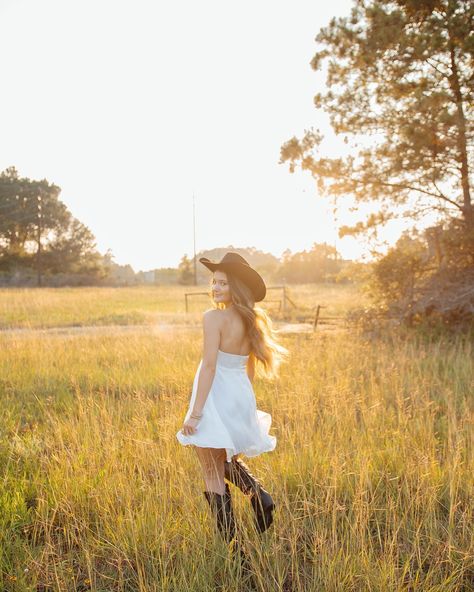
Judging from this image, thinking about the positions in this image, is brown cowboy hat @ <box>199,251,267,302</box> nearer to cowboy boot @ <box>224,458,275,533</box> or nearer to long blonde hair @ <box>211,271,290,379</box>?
long blonde hair @ <box>211,271,290,379</box>

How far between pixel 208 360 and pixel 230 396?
272 millimetres

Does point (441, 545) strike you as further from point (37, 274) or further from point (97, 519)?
point (37, 274)

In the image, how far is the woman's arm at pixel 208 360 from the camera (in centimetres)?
267

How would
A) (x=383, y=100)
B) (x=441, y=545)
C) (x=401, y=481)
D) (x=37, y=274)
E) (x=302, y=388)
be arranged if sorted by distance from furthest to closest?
(x=37, y=274)
(x=383, y=100)
(x=302, y=388)
(x=401, y=481)
(x=441, y=545)

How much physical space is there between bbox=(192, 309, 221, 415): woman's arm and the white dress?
0.05m

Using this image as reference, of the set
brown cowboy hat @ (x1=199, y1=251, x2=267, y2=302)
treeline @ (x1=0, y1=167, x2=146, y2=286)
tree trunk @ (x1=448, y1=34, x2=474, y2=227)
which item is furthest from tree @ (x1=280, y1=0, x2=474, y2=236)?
treeline @ (x1=0, y1=167, x2=146, y2=286)

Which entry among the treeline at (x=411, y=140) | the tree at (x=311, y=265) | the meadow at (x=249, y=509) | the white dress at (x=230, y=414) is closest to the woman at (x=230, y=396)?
the white dress at (x=230, y=414)

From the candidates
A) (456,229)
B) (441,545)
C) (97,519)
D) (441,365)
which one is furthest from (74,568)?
(456,229)

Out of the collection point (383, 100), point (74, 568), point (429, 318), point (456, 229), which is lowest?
point (74, 568)

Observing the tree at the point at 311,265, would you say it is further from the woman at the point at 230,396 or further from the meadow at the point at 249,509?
the woman at the point at 230,396

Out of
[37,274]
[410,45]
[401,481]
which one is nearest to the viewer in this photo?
[401,481]

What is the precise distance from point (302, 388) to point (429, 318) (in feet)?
17.9

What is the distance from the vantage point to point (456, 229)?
976 cm

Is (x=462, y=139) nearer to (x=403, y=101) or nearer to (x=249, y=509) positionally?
(x=403, y=101)
